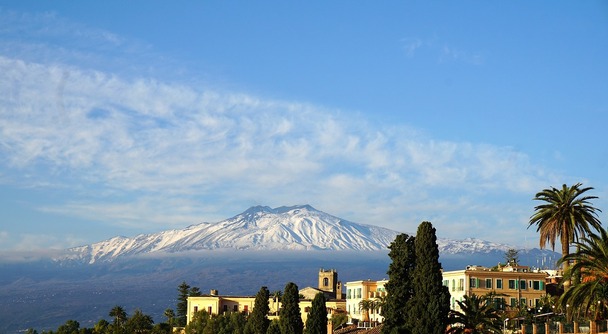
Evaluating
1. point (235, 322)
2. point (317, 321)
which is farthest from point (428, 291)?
point (235, 322)

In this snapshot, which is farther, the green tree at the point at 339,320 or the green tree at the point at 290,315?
the green tree at the point at 339,320

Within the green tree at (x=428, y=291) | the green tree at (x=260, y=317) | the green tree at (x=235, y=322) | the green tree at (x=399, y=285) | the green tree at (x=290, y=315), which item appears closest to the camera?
the green tree at (x=428, y=291)

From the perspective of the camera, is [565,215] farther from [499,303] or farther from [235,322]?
[235,322]

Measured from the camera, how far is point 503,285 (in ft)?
366

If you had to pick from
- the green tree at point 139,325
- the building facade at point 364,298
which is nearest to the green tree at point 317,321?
A: the building facade at point 364,298

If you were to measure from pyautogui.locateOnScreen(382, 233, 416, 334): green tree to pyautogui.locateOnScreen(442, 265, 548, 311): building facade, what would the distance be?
29.2 m

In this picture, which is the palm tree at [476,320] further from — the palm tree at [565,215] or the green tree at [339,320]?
the green tree at [339,320]

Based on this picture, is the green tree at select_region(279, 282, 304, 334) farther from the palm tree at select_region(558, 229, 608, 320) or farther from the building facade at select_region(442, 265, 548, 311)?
the palm tree at select_region(558, 229, 608, 320)

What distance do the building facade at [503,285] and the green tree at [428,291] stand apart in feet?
108

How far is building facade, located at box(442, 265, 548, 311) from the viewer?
11019 cm

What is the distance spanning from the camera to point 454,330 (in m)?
80.7

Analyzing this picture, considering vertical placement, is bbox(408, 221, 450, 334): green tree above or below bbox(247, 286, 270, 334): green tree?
above

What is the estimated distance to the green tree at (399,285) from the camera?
80688 millimetres

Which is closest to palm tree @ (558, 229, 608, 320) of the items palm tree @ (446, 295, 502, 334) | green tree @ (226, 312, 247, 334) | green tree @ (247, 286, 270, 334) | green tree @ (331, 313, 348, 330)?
palm tree @ (446, 295, 502, 334)
